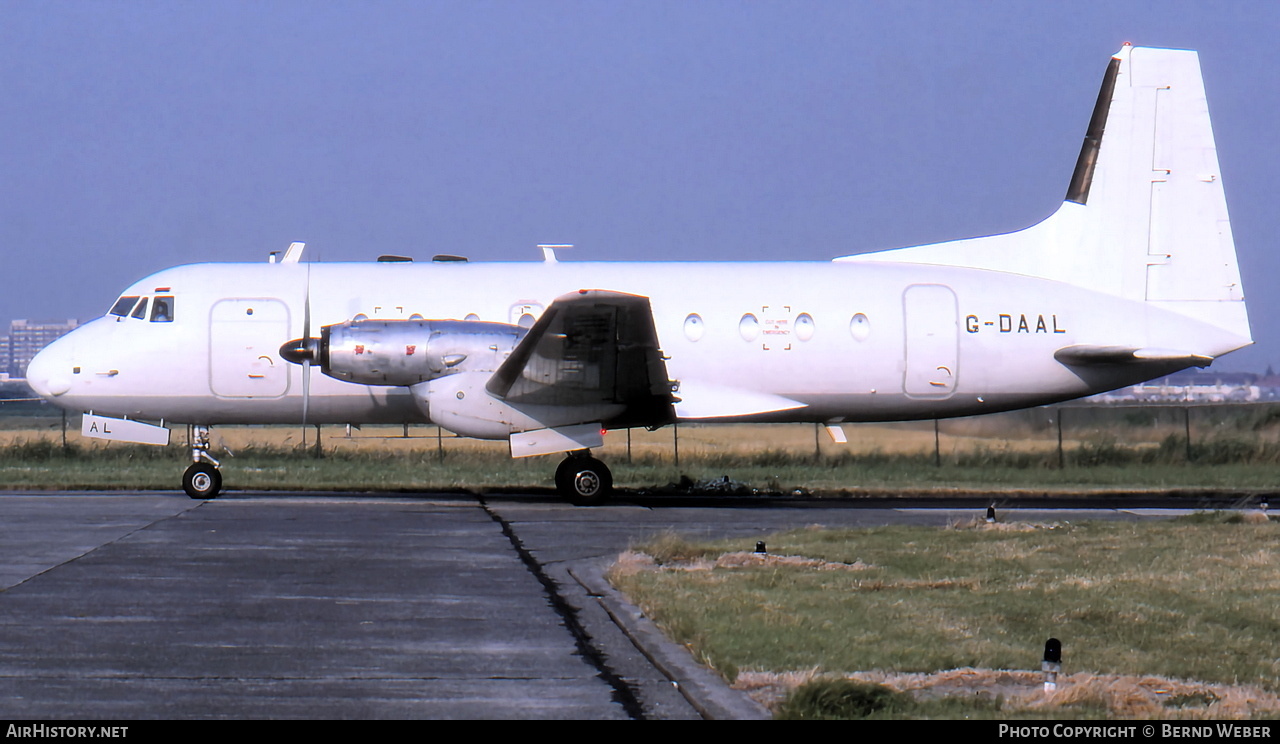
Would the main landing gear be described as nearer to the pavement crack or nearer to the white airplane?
the white airplane

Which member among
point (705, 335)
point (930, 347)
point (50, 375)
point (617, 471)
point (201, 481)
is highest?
point (705, 335)

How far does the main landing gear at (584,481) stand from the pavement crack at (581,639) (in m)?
4.69

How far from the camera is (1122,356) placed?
18703 millimetres

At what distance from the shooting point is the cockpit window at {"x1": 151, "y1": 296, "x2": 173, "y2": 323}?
61.2 ft

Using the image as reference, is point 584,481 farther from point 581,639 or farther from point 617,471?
point 581,639

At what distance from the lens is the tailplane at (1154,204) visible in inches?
755

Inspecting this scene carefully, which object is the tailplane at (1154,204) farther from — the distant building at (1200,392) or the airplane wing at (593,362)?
the distant building at (1200,392)

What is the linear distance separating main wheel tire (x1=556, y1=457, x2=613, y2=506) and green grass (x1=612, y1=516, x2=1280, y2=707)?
16.4 feet

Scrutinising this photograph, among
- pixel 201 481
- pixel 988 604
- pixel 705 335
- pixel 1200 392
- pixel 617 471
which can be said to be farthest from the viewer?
pixel 1200 392

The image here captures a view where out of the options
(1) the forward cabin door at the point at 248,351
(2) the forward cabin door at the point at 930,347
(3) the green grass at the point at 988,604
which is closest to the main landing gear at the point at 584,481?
(1) the forward cabin door at the point at 248,351

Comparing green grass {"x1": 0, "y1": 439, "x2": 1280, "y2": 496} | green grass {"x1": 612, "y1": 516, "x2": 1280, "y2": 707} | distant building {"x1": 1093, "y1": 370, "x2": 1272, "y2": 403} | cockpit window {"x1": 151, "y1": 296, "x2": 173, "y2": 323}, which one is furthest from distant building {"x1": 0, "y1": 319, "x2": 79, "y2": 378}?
green grass {"x1": 612, "y1": 516, "x2": 1280, "y2": 707}

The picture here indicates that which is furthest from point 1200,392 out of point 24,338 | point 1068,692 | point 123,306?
point 24,338

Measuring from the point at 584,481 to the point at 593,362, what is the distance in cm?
223
